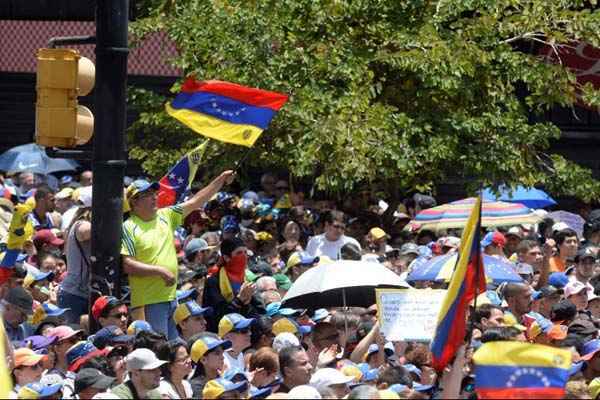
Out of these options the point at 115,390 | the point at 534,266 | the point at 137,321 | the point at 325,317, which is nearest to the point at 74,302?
the point at 137,321

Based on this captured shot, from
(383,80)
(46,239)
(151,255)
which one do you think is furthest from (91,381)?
(383,80)

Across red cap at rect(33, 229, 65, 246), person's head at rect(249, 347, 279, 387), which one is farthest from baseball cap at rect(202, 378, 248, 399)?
red cap at rect(33, 229, 65, 246)

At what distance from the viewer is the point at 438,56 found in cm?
1816

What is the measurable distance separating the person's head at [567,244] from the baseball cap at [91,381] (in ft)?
25.5

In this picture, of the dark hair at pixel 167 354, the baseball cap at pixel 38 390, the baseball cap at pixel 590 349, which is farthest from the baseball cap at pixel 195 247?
the baseball cap at pixel 38 390

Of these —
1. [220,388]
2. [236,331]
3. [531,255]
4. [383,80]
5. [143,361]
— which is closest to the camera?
[220,388]

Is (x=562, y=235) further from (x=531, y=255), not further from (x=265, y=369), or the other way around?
(x=265, y=369)

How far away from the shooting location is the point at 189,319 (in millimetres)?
12484

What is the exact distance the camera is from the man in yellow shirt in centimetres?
1219

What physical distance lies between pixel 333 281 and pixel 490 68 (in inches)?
263

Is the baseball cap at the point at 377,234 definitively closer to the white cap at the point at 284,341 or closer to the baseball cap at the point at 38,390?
the white cap at the point at 284,341

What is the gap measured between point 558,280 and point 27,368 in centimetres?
623

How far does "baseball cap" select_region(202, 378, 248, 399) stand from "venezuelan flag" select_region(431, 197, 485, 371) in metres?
1.32

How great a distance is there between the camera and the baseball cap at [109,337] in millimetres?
11258
